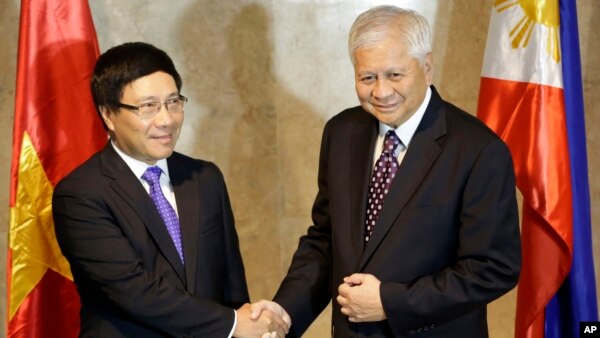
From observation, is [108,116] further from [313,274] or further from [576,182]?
[576,182]

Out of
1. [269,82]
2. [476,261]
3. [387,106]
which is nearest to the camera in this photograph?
[476,261]

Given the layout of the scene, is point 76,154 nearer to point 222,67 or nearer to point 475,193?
point 222,67

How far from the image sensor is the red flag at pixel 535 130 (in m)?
3.32

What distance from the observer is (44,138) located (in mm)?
3418

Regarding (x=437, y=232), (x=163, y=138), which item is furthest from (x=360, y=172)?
(x=163, y=138)

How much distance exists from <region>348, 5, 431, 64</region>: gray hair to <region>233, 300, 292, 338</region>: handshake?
83cm

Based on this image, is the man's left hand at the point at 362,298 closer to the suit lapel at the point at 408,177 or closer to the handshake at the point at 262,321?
the suit lapel at the point at 408,177

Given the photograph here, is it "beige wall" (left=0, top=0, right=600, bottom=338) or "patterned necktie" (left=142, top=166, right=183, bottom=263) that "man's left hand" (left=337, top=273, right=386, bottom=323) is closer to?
"patterned necktie" (left=142, top=166, right=183, bottom=263)

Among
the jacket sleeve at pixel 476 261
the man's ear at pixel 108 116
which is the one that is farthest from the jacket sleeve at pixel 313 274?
the man's ear at pixel 108 116

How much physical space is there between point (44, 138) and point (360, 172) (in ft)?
4.72

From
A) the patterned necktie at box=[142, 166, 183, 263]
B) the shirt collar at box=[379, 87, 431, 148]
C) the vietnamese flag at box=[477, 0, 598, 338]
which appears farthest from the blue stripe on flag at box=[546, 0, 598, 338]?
the patterned necktie at box=[142, 166, 183, 263]

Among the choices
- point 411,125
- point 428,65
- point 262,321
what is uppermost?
point 428,65

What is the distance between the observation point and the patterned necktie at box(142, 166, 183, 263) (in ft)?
8.50

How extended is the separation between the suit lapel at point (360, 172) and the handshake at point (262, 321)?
1.22 feet
